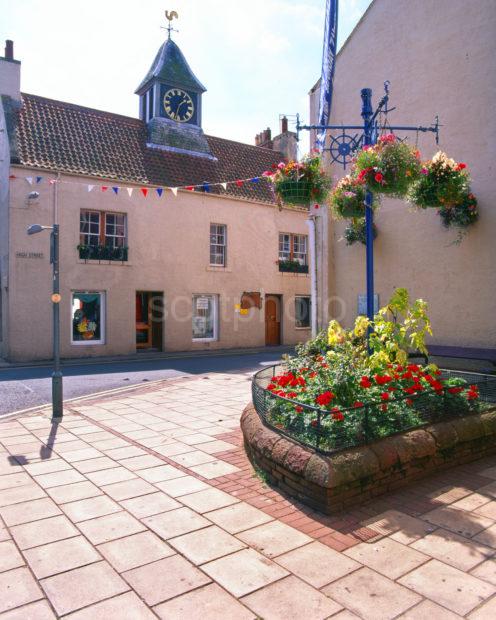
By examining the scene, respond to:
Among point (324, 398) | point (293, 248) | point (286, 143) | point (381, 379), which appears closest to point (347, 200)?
point (381, 379)

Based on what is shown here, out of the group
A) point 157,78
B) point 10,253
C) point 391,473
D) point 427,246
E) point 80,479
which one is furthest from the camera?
point 157,78

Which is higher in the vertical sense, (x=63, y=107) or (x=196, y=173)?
(x=63, y=107)

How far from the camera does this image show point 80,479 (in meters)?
5.49

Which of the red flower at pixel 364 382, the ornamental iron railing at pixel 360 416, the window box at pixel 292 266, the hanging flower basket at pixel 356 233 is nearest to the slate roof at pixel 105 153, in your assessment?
the window box at pixel 292 266

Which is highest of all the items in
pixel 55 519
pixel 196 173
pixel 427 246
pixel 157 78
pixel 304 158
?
pixel 157 78

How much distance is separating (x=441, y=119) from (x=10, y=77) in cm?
1600

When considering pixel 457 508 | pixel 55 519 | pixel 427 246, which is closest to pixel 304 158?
pixel 427 246

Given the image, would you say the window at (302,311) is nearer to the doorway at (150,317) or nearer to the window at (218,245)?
the window at (218,245)

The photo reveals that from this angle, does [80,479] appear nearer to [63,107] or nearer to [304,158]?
[304,158]

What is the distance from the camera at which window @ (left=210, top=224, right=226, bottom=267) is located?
21672mm

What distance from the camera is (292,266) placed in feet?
77.5

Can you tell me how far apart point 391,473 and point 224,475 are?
176 cm

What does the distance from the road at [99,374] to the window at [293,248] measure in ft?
20.9

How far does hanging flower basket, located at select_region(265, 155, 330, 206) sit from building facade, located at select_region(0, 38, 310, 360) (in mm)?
9145
